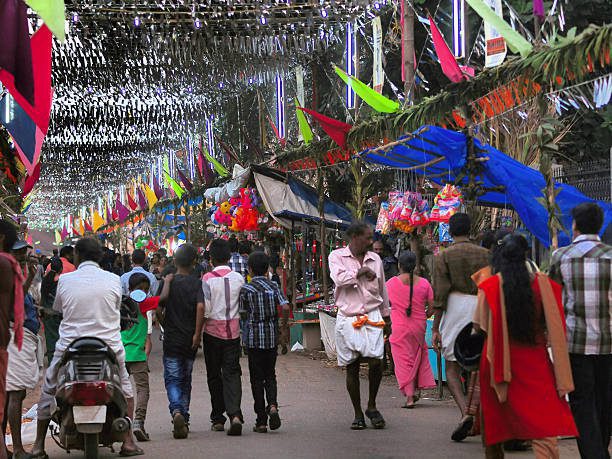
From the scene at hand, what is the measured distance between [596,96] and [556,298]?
12.7 ft

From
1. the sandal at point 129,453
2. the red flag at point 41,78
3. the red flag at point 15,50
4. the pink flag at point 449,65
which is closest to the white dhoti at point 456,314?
the sandal at point 129,453

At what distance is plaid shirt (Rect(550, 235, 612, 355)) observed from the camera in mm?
6426

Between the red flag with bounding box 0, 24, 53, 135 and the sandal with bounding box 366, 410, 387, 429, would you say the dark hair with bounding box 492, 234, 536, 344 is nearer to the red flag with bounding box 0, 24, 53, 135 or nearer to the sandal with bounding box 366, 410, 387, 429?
the sandal with bounding box 366, 410, 387, 429

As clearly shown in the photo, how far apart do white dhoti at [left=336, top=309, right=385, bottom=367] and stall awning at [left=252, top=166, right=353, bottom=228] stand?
9.16m

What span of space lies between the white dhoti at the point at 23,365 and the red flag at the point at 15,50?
2.64 meters

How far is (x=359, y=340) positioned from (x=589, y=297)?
3.09 meters

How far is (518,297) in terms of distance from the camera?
19.9ft

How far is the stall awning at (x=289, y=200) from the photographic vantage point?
18453 mm

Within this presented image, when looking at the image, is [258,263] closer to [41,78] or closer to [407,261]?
[407,261]

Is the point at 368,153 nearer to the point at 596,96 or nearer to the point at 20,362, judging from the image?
the point at 596,96

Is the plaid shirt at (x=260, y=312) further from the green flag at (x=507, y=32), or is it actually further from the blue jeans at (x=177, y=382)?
the green flag at (x=507, y=32)

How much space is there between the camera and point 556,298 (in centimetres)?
613

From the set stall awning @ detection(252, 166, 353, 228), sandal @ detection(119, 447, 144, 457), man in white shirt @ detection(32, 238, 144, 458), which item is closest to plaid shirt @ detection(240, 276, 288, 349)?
sandal @ detection(119, 447, 144, 457)

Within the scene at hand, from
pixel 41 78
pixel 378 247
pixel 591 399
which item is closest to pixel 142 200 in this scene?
pixel 378 247
